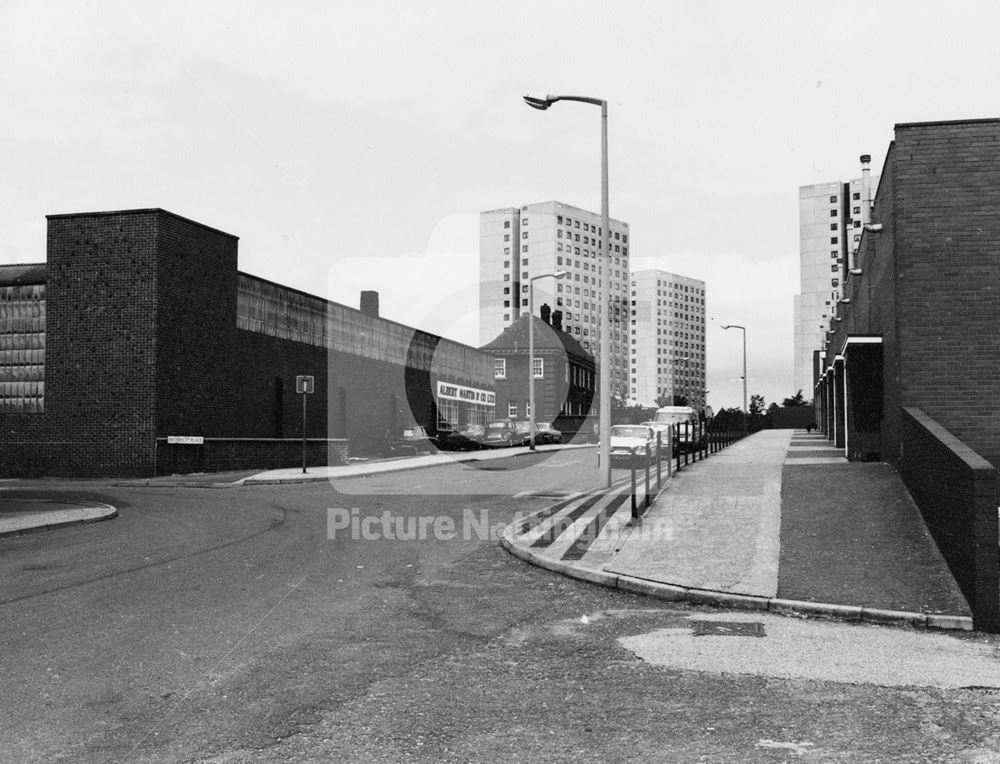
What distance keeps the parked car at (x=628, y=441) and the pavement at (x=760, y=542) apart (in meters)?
10.7

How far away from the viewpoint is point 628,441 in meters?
29.3

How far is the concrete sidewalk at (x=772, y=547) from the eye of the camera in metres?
8.32

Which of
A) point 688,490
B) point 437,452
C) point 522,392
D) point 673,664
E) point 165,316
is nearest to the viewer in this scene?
point 673,664

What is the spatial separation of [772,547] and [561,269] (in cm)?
11137

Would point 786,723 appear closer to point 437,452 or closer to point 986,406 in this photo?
point 986,406

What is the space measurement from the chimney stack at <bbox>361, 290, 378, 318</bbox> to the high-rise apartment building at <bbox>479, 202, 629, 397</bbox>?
177 ft

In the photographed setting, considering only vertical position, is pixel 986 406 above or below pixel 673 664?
above

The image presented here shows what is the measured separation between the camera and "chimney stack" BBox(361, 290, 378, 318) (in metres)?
51.6

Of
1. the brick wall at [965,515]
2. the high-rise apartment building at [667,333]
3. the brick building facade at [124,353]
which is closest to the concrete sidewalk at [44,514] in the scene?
the brick building facade at [124,353]

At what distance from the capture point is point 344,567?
10.2 m

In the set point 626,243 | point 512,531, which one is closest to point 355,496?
point 512,531

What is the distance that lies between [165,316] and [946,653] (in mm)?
26324

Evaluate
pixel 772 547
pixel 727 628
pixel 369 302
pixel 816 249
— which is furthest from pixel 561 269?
pixel 727 628

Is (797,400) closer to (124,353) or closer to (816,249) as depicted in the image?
(816,249)
